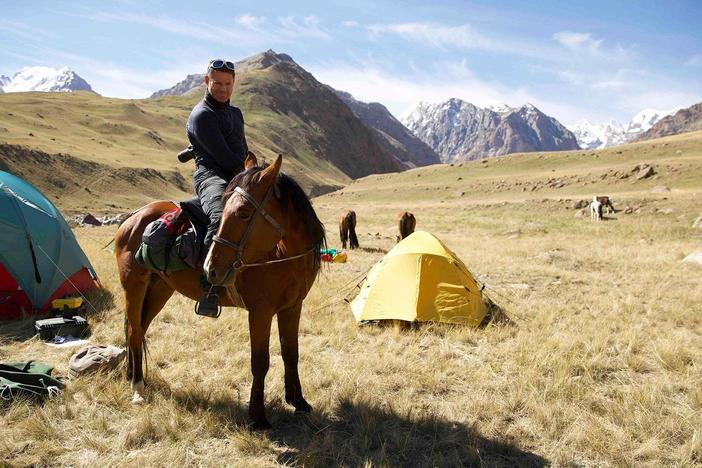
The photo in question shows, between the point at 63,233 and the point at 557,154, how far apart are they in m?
65.2

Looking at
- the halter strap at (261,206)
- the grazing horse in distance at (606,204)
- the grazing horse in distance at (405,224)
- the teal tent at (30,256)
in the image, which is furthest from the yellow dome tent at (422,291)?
the grazing horse in distance at (606,204)

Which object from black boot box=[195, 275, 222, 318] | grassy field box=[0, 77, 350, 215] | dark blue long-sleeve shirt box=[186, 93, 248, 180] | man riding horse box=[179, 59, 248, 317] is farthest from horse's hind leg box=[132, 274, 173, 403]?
grassy field box=[0, 77, 350, 215]

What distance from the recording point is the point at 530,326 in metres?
7.51

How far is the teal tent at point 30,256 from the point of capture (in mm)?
7535

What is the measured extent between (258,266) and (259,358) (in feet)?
3.08

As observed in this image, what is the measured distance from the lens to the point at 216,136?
4.43 meters

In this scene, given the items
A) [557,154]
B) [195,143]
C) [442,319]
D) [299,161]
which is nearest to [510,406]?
[442,319]

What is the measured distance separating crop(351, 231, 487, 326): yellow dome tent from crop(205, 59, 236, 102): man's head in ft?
15.2

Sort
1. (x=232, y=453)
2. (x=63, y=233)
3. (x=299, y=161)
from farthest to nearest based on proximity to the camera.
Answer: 1. (x=299, y=161)
2. (x=63, y=233)
3. (x=232, y=453)

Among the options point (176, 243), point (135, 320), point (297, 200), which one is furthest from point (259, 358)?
point (135, 320)

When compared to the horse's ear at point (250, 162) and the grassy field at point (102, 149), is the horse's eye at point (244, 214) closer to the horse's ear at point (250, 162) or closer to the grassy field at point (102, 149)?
the horse's ear at point (250, 162)

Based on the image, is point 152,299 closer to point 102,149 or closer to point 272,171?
point 272,171

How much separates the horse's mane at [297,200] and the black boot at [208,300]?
90cm

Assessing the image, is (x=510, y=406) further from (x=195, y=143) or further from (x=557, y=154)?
(x=557, y=154)
